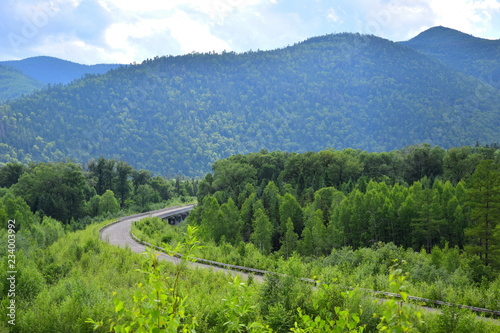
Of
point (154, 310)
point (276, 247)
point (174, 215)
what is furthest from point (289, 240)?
point (154, 310)

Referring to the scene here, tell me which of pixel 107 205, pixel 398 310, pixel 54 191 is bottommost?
pixel 107 205

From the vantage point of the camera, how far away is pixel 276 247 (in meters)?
67.2

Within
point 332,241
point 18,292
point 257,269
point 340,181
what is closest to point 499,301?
point 257,269

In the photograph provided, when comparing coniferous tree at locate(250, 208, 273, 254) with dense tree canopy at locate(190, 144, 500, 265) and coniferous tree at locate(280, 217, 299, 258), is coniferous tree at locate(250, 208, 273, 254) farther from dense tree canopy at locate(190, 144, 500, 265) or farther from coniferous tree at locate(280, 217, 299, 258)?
coniferous tree at locate(280, 217, 299, 258)

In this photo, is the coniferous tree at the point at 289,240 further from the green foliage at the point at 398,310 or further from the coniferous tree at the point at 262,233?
the green foliage at the point at 398,310

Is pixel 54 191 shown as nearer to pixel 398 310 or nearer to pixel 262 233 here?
pixel 262 233

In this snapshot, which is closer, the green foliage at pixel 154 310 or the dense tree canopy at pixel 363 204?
the green foliage at pixel 154 310

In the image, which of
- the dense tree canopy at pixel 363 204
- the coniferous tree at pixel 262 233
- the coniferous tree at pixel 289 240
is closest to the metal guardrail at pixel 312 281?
the coniferous tree at pixel 262 233

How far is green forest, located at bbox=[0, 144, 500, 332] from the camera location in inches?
252

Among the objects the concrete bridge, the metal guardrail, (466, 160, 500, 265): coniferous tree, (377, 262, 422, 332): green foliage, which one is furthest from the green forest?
the concrete bridge

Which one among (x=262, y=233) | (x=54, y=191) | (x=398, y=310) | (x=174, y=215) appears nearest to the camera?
(x=398, y=310)

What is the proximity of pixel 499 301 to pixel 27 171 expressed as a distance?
3779 inches

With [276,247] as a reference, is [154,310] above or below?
above

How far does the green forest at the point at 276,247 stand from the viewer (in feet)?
Answer: 21.0
